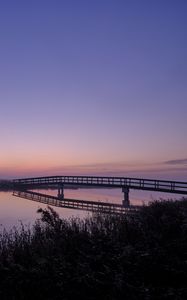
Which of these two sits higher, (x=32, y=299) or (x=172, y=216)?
(x=172, y=216)

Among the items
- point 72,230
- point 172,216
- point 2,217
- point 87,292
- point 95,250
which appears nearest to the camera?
point 87,292

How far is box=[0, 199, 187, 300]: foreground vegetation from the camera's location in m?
7.49

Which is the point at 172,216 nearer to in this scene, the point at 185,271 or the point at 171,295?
the point at 185,271

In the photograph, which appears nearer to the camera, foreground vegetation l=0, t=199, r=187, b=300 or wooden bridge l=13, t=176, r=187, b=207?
foreground vegetation l=0, t=199, r=187, b=300

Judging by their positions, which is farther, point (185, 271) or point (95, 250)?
point (95, 250)

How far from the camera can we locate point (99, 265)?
8.93 metres

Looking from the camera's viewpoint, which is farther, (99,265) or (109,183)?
(109,183)

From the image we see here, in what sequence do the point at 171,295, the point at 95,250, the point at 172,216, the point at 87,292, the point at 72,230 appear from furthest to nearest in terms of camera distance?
the point at 172,216 → the point at 72,230 → the point at 95,250 → the point at 87,292 → the point at 171,295

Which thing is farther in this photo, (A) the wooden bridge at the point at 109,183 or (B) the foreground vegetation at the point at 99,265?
(A) the wooden bridge at the point at 109,183

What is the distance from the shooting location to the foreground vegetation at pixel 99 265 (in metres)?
7.49

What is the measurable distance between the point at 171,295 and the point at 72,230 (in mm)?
6055

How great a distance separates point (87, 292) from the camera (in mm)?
7445

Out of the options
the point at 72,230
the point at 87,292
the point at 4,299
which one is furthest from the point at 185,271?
the point at 72,230

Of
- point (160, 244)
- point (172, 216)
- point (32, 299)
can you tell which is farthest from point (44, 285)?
point (172, 216)
